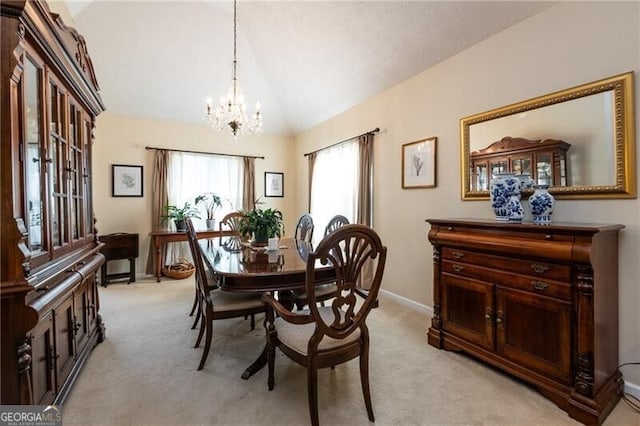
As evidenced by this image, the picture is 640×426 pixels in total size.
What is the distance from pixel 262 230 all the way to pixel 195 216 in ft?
10.1

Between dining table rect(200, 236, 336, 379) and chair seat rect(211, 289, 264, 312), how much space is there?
0.63 ft

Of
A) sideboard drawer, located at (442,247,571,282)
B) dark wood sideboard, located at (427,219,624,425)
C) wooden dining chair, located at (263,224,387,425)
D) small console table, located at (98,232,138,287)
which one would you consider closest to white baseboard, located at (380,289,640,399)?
dark wood sideboard, located at (427,219,624,425)

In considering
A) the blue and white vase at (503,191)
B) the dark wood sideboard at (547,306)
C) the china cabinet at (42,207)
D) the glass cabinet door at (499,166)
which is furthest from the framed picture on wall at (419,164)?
the china cabinet at (42,207)

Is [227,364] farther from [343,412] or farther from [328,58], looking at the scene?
[328,58]

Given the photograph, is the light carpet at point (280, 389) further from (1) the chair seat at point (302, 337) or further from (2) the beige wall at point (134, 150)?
(2) the beige wall at point (134, 150)

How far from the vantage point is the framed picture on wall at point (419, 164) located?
311cm

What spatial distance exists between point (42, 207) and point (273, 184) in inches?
181

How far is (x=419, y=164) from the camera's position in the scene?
3.26 meters

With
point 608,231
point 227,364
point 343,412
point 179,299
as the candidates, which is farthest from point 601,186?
point 179,299

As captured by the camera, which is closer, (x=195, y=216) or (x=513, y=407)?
(x=513, y=407)

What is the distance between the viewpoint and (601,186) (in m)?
1.92

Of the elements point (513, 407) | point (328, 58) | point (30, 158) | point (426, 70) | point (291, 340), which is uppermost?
point (328, 58)

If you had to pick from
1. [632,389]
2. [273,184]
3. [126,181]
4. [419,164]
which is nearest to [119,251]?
[126,181]

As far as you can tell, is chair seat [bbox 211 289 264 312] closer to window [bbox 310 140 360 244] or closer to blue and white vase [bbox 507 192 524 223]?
blue and white vase [bbox 507 192 524 223]
